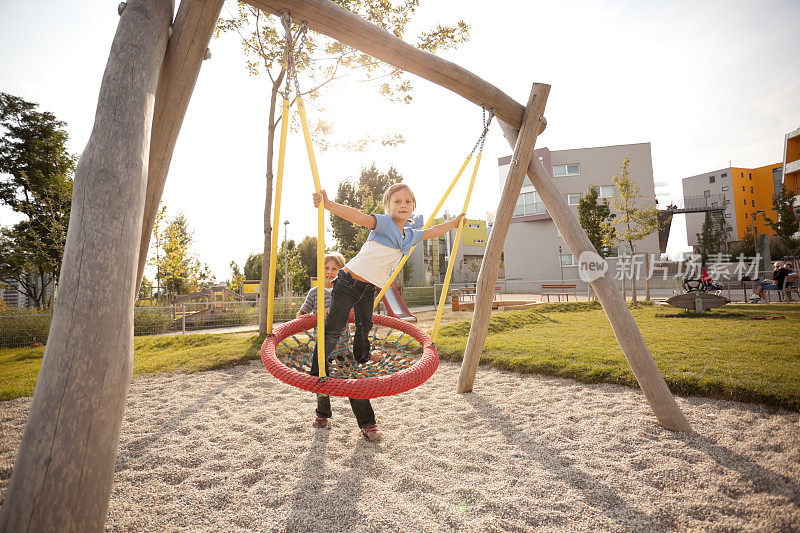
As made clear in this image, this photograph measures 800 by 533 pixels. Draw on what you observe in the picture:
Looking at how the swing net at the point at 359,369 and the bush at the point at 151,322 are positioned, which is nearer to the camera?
the swing net at the point at 359,369

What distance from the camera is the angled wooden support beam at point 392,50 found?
231 centimetres

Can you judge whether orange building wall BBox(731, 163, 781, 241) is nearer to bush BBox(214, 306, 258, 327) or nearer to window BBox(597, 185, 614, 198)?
window BBox(597, 185, 614, 198)

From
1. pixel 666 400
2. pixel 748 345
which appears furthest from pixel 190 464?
pixel 748 345

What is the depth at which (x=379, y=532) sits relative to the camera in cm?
166

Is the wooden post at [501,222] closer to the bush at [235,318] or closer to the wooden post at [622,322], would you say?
the wooden post at [622,322]

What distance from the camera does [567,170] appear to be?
25.3 m

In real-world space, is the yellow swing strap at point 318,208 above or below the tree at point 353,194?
below

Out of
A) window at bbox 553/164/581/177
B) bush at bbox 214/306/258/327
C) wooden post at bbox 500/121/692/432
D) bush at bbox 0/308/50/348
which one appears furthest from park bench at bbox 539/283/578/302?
bush at bbox 0/308/50/348

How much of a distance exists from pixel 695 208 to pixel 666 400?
120 ft

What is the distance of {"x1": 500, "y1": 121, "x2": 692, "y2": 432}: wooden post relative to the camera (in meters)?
2.79

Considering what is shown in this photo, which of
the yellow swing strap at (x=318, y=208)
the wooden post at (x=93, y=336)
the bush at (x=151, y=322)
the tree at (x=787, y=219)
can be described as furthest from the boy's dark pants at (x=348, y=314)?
the tree at (x=787, y=219)

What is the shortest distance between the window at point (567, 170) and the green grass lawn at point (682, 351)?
1778 centimetres

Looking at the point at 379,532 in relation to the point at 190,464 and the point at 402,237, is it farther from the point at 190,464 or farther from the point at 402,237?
the point at 402,237

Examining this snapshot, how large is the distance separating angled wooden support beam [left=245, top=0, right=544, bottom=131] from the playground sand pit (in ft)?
8.35
